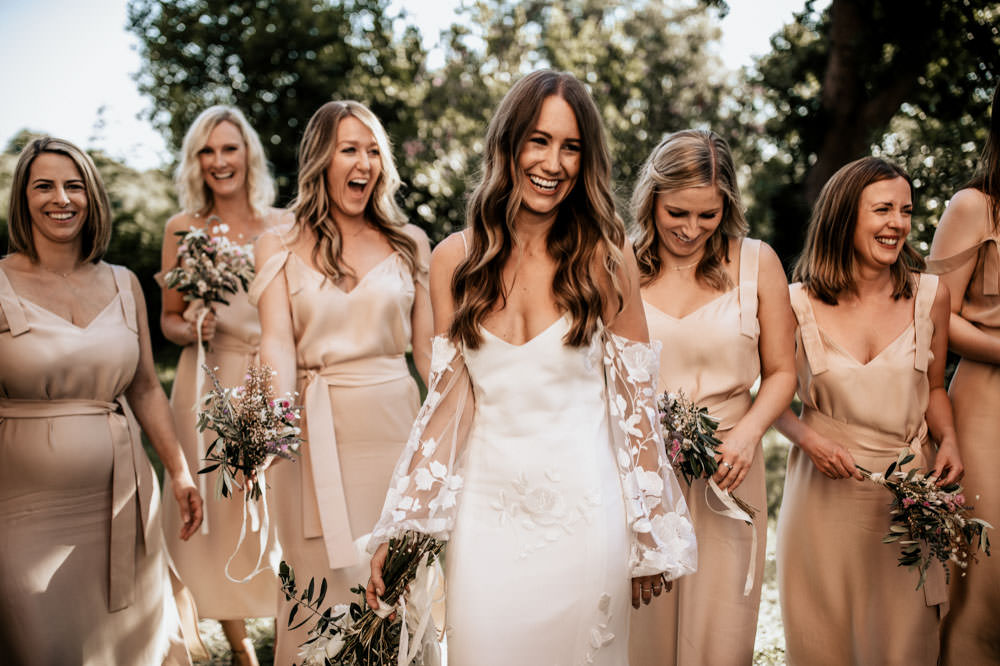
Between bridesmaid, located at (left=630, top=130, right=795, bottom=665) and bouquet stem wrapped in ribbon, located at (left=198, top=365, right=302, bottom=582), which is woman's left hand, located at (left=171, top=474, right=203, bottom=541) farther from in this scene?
bridesmaid, located at (left=630, top=130, right=795, bottom=665)

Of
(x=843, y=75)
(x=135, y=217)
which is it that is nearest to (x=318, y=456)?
(x=843, y=75)

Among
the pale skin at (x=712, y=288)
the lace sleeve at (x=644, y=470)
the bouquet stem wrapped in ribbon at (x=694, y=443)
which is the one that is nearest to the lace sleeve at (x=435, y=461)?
the lace sleeve at (x=644, y=470)

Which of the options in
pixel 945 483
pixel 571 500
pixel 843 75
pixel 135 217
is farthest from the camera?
pixel 135 217

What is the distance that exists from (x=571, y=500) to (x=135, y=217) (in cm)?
1415

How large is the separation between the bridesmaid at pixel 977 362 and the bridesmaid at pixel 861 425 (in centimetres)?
26

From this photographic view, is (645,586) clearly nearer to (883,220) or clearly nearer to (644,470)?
(644,470)

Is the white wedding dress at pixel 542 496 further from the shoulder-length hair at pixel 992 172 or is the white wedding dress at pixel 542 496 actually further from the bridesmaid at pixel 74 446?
the shoulder-length hair at pixel 992 172

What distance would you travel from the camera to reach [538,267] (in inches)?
128

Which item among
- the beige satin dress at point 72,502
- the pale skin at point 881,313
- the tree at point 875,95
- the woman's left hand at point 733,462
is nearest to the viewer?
the woman's left hand at point 733,462

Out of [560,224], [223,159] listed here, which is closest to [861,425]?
[560,224]

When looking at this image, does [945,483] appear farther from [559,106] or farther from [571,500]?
[559,106]

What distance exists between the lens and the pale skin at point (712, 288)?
Result: 4008 millimetres

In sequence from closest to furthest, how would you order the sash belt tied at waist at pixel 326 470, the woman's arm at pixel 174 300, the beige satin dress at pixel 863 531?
the beige satin dress at pixel 863 531, the sash belt tied at waist at pixel 326 470, the woman's arm at pixel 174 300

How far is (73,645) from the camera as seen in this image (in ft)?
13.2
